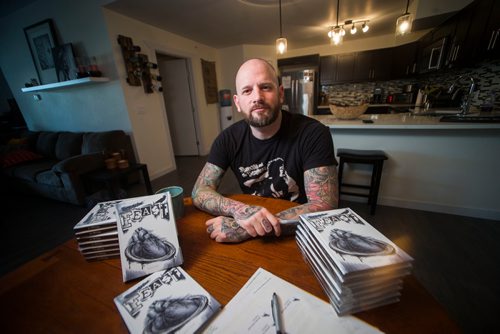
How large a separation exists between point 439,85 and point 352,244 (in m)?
4.55

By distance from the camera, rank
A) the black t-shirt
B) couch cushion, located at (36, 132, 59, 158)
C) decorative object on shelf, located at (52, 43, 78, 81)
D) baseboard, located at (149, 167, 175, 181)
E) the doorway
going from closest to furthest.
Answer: the black t-shirt
decorative object on shelf, located at (52, 43, 78, 81)
couch cushion, located at (36, 132, 59, 158)
baseboard, located at (149, 167, 175, 181)
the doorway

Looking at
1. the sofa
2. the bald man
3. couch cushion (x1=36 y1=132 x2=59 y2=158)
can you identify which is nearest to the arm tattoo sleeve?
the bald man

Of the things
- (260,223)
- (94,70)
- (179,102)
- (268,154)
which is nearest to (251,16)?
(179,102)

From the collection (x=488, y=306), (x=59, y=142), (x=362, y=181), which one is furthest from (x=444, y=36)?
(x=59, y=142)

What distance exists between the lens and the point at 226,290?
0.45m

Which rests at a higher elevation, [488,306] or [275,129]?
[275,129]

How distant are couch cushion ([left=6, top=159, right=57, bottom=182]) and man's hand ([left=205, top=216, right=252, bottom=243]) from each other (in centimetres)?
314

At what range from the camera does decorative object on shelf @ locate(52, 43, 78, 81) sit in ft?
8.68

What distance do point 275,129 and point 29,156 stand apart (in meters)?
3.95

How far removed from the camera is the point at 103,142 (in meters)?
2.56

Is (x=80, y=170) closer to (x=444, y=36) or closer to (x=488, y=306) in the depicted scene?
(x=488, y=306)

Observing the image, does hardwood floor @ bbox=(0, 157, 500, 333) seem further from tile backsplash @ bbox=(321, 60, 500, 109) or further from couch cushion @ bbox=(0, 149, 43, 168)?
tile backsplash @ bbox=(321, 60, 500, 109)

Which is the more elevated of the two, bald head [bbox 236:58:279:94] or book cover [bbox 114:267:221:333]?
bald head [bbox 236:58:279:94]

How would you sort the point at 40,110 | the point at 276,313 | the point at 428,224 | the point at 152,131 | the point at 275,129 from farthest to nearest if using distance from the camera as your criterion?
the point at 40,110 → the point at 152,131 → the point at 428,224 → the point at 275,129 → the point at 276,313
